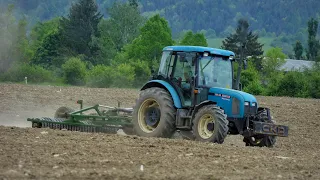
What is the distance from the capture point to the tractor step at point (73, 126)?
19031 mm

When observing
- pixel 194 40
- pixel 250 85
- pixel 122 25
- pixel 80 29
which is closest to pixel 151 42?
pixel 80 29

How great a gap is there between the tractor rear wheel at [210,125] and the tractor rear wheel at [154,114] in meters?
0.74

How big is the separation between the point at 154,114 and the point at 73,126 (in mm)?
2384

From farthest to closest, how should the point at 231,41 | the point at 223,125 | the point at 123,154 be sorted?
the point at 231,41 < the point at 223,125 < the point at 123,154

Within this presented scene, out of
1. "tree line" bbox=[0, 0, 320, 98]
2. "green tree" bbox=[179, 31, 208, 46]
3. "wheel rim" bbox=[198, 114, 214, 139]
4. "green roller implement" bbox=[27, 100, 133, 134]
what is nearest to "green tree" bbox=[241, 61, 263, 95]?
"tree line" bbox=[0, 0, 320, 98]

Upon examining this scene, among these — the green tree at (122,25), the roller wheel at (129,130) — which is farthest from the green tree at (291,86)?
the green tree at (122,25)

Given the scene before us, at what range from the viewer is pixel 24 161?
38.2 ft

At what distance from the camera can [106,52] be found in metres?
91.0

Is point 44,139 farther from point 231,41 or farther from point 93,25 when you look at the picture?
point 93,25

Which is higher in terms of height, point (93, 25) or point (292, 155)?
point (93, 25)

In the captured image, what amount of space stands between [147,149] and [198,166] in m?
2.26

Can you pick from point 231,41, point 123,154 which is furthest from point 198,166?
point 231,41

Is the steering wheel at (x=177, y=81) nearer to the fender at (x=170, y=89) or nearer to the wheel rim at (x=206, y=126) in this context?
the fender at (x=170, y=89)

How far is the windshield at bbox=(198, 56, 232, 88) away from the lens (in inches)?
694
